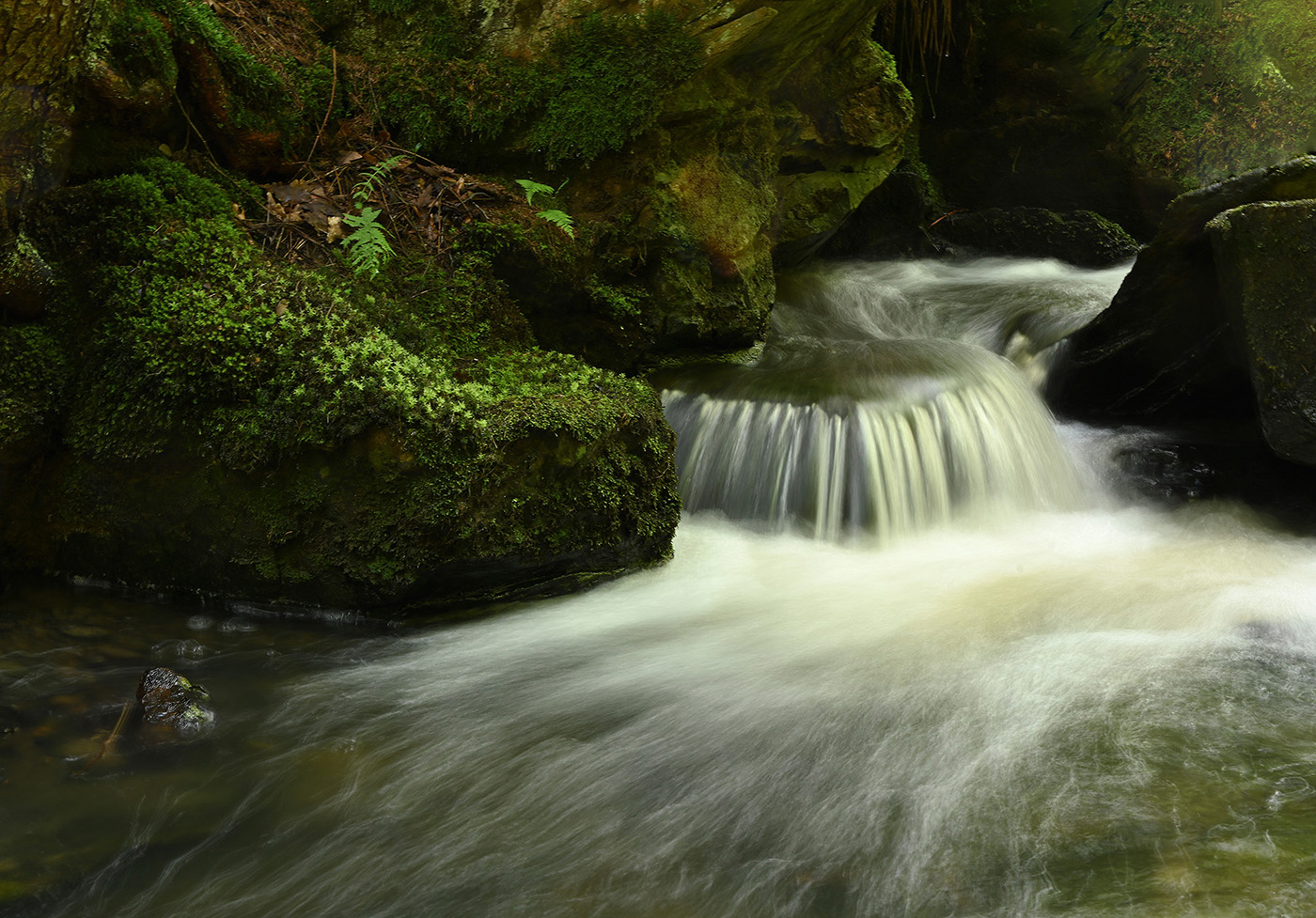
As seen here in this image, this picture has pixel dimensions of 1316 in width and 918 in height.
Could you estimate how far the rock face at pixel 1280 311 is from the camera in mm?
5035

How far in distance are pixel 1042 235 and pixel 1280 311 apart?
491 cm

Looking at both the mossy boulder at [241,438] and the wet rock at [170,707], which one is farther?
the mossy boulder at [241,438]

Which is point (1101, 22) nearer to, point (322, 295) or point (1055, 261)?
point (1055, 261)

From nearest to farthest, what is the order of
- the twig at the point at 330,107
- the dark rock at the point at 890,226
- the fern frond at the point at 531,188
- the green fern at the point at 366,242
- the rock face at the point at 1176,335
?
the green fern at the point at 366,242
the twig at the point at 330,107
the fern frond at the point at 531,188
the rock face at the point at 1176,335
the dark rock at the point at 890,226

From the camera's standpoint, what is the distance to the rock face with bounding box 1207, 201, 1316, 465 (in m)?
5.04

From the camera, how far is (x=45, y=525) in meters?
4.24

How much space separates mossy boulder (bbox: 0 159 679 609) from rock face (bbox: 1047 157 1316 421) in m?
4.26

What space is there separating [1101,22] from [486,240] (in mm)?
8332

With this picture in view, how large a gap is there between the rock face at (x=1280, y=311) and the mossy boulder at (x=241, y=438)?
3893 millimetres

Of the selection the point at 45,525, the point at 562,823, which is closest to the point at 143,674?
the point at 45,525

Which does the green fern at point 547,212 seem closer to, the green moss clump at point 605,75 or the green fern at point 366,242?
the green moss clump at point 605,75

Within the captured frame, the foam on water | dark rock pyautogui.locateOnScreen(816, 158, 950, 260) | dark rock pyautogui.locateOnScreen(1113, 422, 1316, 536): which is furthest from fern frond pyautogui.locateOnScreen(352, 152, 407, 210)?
dark rock pyautogui.locateOnScreen(816, 158, 950, 260)

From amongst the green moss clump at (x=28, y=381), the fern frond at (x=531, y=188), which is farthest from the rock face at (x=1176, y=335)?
the green moss clump at (x=28, y=381)

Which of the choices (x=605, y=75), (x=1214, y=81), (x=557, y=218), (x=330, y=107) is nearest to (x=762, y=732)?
(x=557, y=218)
